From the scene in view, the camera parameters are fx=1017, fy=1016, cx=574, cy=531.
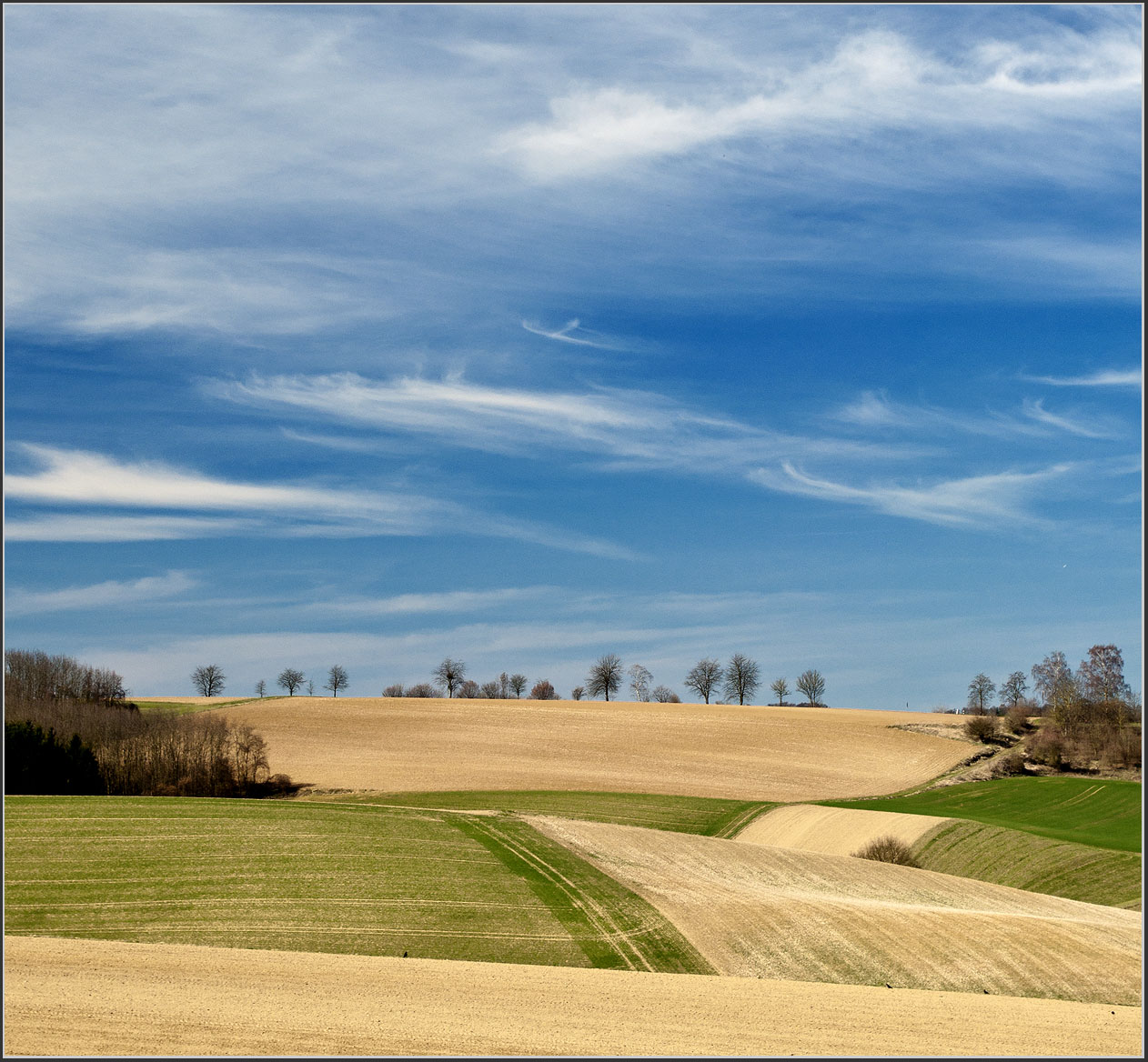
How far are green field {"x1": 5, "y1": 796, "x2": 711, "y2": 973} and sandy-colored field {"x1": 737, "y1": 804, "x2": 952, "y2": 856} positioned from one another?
18.0 metres

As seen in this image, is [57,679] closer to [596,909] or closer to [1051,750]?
[596,909]

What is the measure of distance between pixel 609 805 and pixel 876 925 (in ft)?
104

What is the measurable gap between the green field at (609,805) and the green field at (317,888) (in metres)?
15.4

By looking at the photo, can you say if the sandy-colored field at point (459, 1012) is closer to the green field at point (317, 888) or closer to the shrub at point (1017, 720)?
the green field at point (317, 888)

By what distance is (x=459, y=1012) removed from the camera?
21828mm

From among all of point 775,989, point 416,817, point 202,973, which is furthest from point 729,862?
point 202,973

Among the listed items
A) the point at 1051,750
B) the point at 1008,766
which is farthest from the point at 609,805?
the point at 1051,750

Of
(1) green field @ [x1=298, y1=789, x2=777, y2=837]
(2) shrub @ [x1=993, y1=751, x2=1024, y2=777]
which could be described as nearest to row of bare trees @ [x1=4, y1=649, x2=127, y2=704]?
(1) green field @ [x1=298, y1=789, x2=777, y2=837]

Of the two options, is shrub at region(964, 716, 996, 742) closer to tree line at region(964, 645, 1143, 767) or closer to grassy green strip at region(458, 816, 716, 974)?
tree line at region(964, 645, 1143, 767)

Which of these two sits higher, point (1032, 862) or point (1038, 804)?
point (1032, 862)

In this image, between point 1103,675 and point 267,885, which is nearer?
point 267,885

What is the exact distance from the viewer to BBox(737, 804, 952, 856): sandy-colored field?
54.4 meters

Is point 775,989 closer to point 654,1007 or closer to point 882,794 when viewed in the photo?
point 654,1007

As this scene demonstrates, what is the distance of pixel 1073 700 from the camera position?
104125mm
